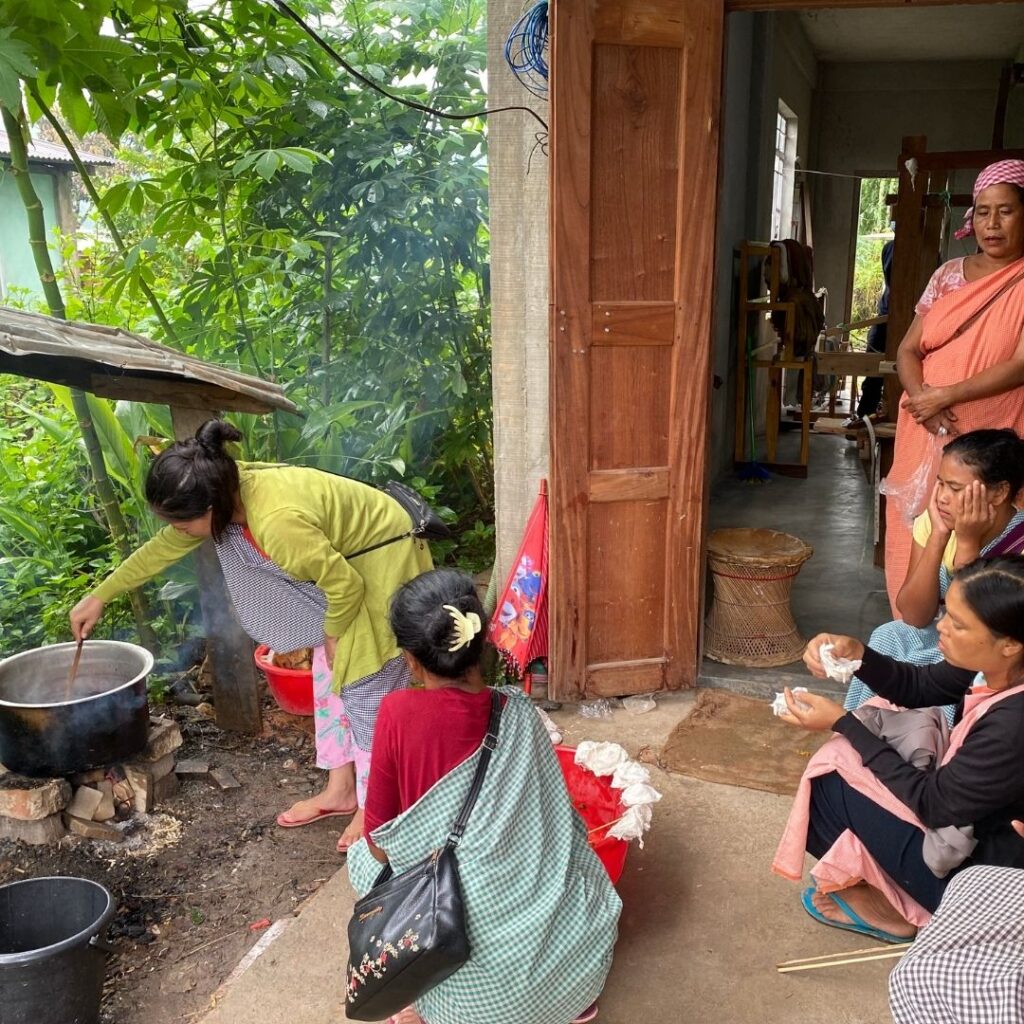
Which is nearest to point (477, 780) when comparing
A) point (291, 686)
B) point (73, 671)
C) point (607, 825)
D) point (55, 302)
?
point (607, 825)

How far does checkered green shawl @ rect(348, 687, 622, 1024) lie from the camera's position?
202 centimetres

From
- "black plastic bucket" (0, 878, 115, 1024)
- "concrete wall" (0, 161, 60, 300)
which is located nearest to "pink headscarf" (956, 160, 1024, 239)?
"black plastic bucket" (0, 878, 115, 1024)

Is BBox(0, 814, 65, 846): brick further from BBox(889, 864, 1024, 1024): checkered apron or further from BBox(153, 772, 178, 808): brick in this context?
BBox(889, 864, 1024, 1024): checkered apron

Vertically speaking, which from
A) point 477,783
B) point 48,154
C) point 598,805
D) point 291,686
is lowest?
point 291,686

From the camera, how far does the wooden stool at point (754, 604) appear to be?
4293 millimetres

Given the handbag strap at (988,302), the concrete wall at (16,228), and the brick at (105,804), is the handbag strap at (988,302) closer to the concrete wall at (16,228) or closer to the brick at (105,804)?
the brick at (105,804)

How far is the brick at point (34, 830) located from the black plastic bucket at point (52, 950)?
26.3 inches

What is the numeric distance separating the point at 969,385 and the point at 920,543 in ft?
2.45

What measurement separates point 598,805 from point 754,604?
1681mm

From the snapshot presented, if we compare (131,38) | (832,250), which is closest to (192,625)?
(131,38)

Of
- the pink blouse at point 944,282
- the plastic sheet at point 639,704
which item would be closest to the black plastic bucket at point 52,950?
the plastic sheet at point 639,704

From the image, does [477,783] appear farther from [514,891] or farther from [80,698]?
[80,698]

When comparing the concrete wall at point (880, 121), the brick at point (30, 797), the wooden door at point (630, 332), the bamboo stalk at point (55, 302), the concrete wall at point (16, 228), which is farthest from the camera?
the concrete wall at point (880, 121)

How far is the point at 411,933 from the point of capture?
1.92 meters
